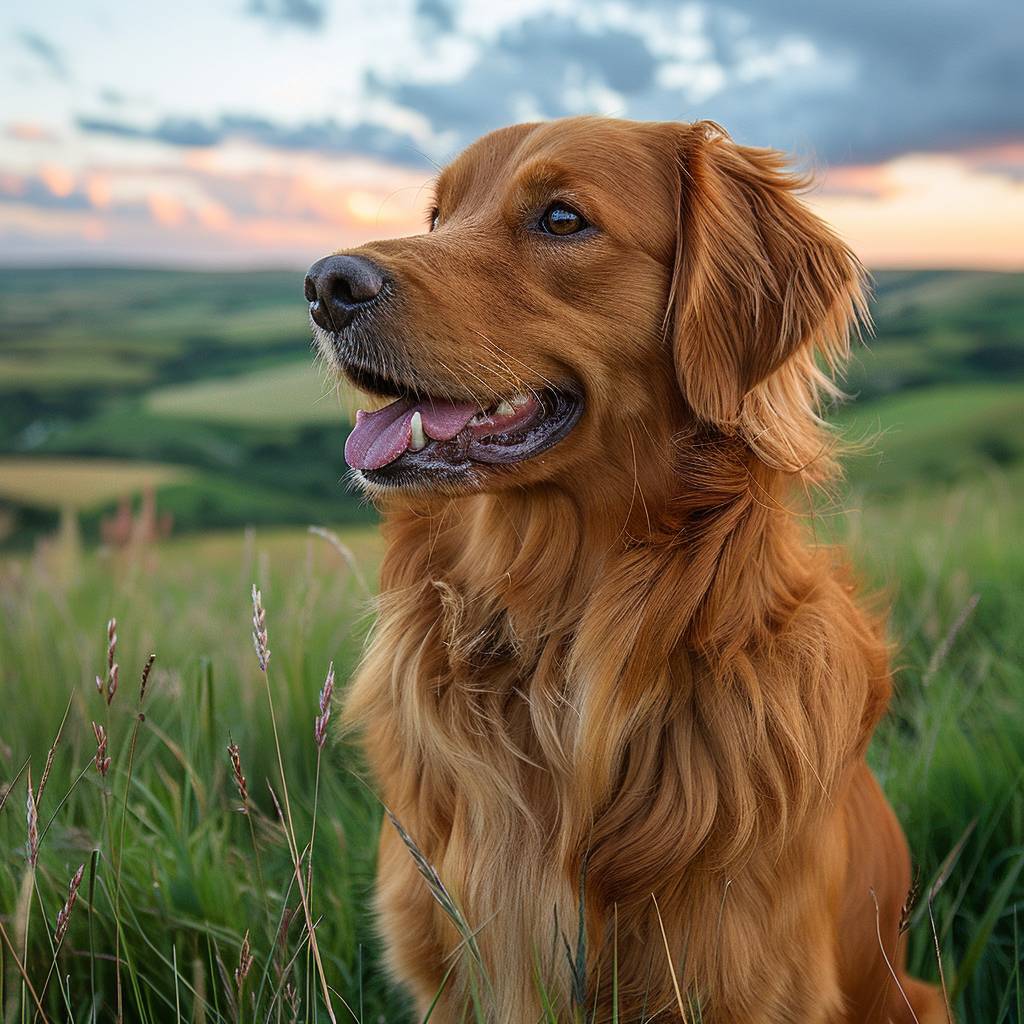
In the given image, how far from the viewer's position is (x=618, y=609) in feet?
7.80

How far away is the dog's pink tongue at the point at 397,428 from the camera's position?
239 centimetres

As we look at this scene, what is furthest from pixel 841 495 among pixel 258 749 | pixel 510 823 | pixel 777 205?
pixel 258 749

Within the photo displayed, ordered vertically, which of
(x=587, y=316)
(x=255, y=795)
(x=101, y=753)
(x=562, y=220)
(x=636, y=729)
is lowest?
(x=255, y=795)

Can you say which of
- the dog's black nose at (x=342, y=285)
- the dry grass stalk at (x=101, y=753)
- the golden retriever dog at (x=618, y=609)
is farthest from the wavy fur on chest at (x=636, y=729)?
the dry grass stalk at (x=101, y=753)

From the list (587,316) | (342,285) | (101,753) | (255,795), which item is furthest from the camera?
(255,795)

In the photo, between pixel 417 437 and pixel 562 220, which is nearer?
pixel 417 437

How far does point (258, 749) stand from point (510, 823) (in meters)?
1.45

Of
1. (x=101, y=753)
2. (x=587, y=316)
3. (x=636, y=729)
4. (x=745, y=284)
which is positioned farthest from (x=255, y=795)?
(x=745, y=284)

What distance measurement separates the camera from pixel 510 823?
238cm

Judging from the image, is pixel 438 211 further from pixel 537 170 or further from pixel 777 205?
pixel 777 205

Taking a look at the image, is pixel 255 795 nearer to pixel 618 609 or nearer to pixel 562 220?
pixel 618 609

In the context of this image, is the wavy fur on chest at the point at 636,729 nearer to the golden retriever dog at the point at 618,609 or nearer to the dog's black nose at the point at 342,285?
the golden retriever dog at the point at 618,609

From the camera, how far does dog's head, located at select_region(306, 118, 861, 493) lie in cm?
234

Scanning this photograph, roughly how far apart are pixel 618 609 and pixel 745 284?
88 centimetres
